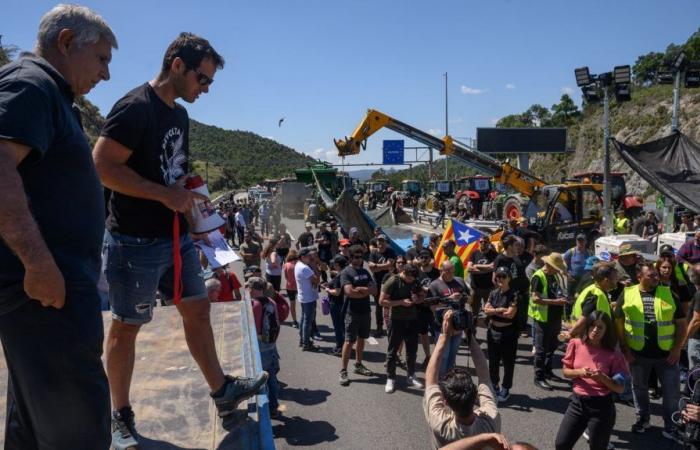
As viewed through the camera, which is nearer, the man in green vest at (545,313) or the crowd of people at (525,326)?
the crowd of people at (525,326)

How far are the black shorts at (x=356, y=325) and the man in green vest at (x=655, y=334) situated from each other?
11.3 feet

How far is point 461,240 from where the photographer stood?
9727 mm

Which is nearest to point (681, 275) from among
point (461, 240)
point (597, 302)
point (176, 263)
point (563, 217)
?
point (597, 302)

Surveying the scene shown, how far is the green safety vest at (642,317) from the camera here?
17.6ft

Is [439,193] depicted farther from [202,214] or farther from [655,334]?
[202,214]

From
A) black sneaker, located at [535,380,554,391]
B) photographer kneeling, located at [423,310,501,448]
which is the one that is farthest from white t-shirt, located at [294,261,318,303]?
photographer kneeling, located at [423,310,501,448]

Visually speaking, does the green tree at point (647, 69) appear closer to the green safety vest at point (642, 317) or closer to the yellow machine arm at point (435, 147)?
the yellow machine arm at point (435, 147)

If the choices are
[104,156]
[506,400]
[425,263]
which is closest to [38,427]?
[104,156]

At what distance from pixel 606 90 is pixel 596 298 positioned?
421 inches

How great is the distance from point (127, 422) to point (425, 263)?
6.51m

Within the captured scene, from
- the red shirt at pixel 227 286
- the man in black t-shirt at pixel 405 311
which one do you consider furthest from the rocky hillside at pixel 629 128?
the red shirt at pixel 227 286

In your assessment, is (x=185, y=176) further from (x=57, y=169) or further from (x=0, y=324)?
(x=0, y=324)

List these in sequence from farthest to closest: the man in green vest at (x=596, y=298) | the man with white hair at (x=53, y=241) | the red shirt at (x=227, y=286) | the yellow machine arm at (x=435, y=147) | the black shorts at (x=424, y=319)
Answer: the yellow machine arm at (x=435, y=147)
the black shorts at (x=424, y=319)
the red shirt at (x=227, y=286)
the man in green vest at (x=596, y=298)
the man with white hair at (x=53, y=241)

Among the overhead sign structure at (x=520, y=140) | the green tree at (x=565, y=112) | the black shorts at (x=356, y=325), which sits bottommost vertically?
the black shorts at (x=356, y=325)
